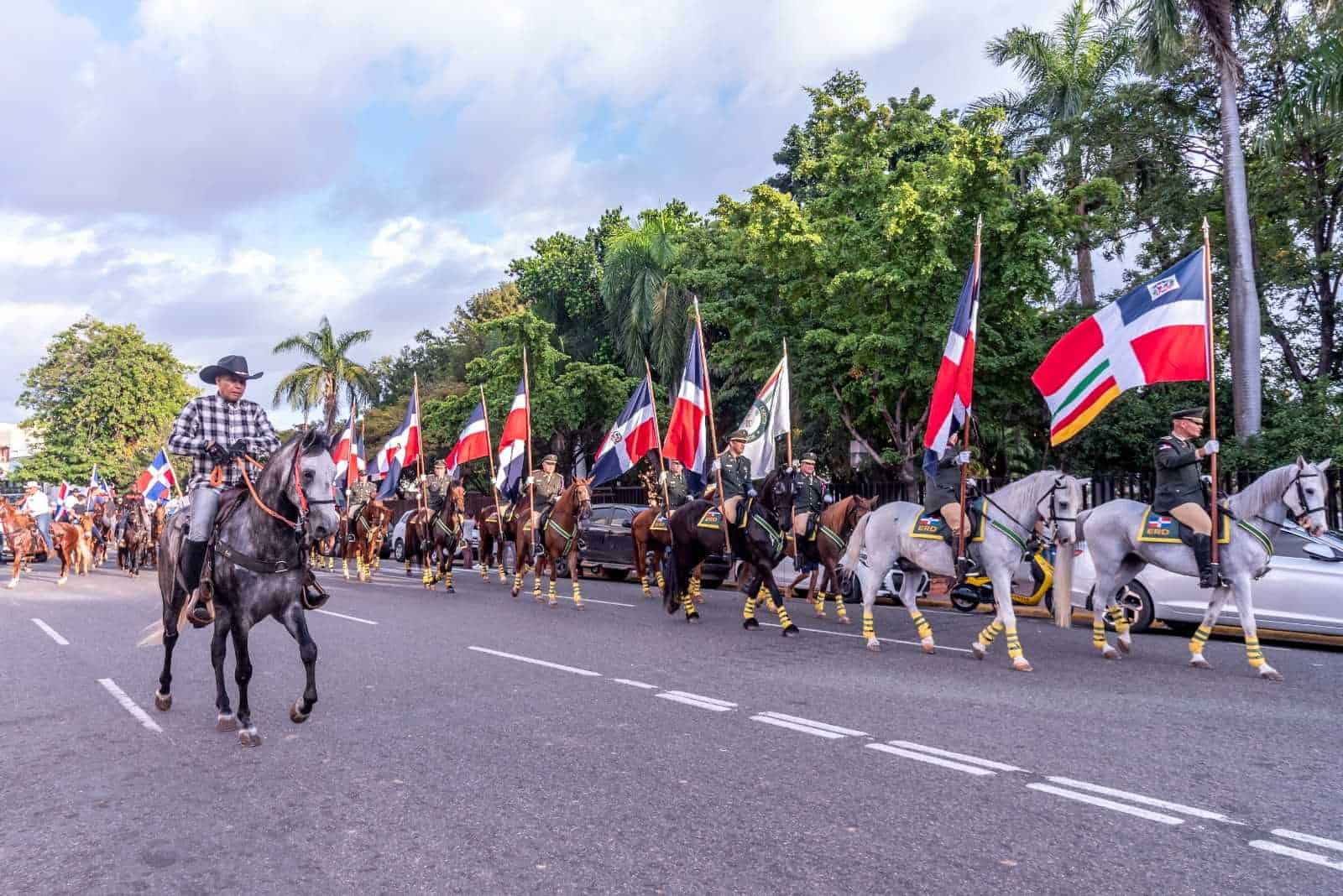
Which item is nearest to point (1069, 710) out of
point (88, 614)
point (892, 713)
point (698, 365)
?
point (892, 713)

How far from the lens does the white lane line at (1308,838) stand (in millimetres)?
4828

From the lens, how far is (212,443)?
7.50 metres

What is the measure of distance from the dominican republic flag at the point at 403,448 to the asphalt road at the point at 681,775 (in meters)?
12.0

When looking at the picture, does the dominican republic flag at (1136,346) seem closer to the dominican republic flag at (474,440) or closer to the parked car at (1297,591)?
the parked car at (1297,591)

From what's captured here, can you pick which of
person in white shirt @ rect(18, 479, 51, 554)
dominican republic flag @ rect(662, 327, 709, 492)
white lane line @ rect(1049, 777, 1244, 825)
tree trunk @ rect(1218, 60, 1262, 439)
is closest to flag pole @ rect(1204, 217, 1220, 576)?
white lane line @ rect(1049, 777, 1244, 825)

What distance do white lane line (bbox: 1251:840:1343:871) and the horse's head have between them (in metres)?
5.83

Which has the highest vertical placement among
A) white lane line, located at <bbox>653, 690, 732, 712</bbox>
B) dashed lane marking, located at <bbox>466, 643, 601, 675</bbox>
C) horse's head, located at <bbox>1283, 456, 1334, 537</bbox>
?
horse's head, located at <bbox>1283, 456, 1334, 537</bbox>

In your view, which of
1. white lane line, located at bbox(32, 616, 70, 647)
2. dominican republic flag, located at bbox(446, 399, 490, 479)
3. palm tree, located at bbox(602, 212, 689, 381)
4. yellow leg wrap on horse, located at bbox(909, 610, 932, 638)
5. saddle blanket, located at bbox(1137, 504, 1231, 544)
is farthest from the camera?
palm tree, located at bbox(602, 212, 689, 381)

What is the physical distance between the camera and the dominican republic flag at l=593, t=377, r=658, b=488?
18.5m

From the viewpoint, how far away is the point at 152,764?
21.2 ft

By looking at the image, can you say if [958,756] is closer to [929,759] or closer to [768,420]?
[929,759]

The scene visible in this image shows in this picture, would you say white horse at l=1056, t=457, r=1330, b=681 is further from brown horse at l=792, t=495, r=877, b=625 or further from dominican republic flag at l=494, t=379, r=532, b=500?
dominican republic flag at l=494, t=379, r=532, b=500

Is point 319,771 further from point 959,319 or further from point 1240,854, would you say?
point 959,319

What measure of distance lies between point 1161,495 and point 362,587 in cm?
1580
